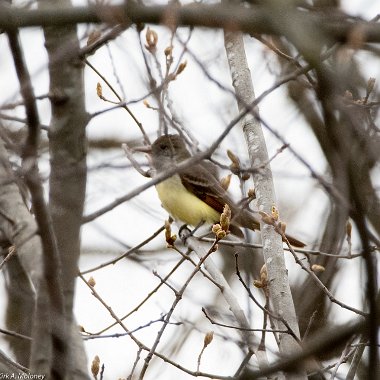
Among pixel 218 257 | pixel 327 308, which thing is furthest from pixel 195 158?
pixel 218 257

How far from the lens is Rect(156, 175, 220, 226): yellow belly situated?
314 inches

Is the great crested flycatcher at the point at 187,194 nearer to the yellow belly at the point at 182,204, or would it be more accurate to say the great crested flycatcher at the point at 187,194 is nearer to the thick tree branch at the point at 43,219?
the yellow belly at the point at 182,204

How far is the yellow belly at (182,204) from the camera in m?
7.98

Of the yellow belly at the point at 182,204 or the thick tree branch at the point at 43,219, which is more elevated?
the yellow belly at the point at 182,204

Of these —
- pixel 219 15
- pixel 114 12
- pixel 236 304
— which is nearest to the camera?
pixel 219 15

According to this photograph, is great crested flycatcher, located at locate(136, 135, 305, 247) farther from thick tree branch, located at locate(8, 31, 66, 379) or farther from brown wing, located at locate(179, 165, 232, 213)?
thick tree branch, located at locate(8, 31, 66, 379)

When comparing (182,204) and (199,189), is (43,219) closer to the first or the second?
(182,204)

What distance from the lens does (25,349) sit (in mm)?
7598

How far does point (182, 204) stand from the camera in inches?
319

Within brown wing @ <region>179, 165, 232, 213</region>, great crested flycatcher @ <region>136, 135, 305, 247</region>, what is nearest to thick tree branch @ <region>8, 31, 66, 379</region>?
great crested flycatcher @ <region>136, 135, 305, 247</region>

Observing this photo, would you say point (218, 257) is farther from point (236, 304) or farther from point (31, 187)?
point (31, 187)

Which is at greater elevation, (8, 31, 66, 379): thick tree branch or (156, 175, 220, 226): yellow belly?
(156, 175, 220, 226): yellow belly

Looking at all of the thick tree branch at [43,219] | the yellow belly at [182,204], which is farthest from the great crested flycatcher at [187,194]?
the thick tree branch at [43,219]

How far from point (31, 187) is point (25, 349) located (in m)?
5.02
